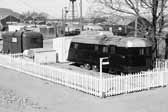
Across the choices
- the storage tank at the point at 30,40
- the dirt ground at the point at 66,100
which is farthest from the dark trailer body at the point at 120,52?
the storage tank at the point at 30,40

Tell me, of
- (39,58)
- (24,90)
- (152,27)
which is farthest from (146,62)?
(39,58)

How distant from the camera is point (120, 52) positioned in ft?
49.4

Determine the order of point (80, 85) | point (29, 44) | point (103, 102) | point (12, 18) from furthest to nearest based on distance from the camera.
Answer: point (12, 18) < point (29, 44) < point (80, 85) < point (103, 102)

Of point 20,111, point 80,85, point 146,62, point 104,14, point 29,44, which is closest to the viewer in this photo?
point 20,111

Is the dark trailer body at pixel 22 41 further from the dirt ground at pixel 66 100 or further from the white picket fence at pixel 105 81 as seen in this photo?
the dirt ground at pixel 66 100

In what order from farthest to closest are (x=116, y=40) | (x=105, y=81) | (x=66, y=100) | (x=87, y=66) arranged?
(x=87, y=66)
(x=116, y=40)
(x=105, y=81)
(x=66, y=100)

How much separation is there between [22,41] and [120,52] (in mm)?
12205

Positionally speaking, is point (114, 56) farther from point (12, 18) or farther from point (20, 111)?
point (12, 18)

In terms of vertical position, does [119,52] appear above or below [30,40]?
below

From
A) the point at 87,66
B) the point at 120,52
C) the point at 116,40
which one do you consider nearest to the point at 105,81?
the point at 120,52

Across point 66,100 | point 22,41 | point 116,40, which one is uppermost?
point 116,40

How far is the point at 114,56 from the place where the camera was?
15.4 metres

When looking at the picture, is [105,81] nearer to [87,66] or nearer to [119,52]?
[119,52]

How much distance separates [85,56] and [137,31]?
4041mm
